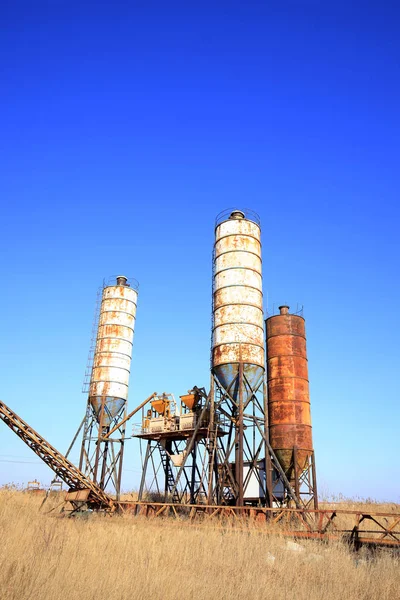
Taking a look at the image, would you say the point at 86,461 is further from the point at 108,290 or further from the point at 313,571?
the point at 313,571

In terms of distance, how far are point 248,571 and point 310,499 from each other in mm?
17988

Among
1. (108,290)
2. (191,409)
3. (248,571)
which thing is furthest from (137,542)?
(108,290)

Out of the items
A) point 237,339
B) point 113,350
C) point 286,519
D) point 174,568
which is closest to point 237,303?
point 237,339

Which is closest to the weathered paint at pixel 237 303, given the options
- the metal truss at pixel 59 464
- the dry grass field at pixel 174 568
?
the metal truss at pixel 59 464

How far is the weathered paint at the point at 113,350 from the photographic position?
28616 mm

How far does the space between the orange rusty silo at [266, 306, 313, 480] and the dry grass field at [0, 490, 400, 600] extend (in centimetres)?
1309

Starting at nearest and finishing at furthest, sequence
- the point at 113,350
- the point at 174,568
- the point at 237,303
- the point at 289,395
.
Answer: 1. the point at 174,568
2. the point at 237,303
3. the point at 289,395
4. the point at 113,350

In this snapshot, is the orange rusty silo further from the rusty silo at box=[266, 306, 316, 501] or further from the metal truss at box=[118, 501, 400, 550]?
the metal truss at box=[118, 501, 400, 550]

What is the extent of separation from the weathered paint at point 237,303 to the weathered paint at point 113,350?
9.05 metres

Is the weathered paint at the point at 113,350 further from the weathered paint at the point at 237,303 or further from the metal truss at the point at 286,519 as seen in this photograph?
the metal truss at the point at 286,519

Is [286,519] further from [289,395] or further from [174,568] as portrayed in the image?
[174,568]

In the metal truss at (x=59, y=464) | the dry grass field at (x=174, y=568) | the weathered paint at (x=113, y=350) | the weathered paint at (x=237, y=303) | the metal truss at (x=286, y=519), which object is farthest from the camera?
the weathered paint at (x=113, y=350)

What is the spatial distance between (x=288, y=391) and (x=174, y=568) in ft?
58.6

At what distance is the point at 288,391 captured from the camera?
24.8m
